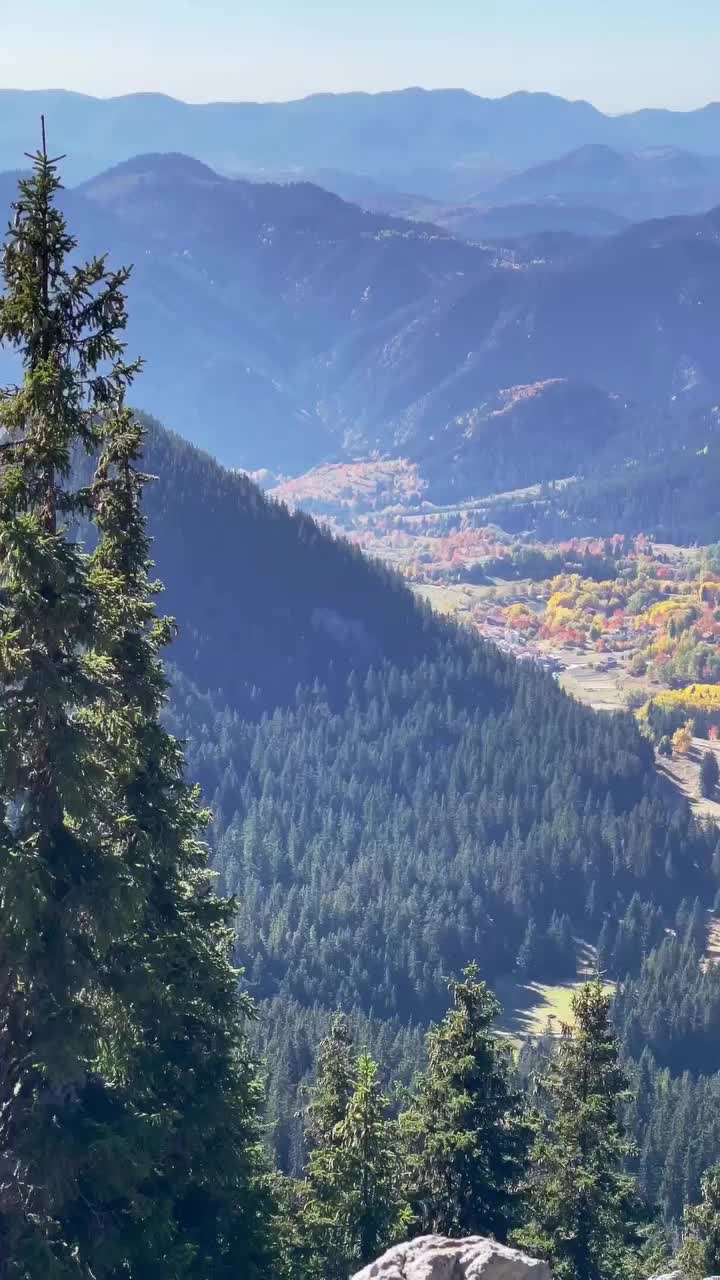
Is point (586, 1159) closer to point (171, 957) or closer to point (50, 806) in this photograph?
point (171, 957)

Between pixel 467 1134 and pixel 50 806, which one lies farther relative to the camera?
pixel 467 1134

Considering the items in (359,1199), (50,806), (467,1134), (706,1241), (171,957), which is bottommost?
(706,1241)

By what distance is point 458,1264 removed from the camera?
33.3 m

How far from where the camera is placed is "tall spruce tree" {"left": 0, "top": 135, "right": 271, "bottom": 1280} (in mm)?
34344

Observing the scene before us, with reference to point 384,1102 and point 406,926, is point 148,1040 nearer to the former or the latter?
point 384,1102

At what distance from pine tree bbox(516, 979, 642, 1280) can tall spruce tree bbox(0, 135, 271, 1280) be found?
614 inches

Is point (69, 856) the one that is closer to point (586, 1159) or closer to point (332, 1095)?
point (332, 1095)

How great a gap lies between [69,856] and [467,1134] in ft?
58.7

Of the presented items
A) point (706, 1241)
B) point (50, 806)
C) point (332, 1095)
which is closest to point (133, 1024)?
point (50, 806)

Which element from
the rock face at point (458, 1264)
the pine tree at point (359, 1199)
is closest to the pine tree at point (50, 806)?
the rock face at point (458, 1264)

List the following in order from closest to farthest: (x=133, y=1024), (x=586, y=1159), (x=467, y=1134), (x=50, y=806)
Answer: (x=50, y=806) → (x=133, y=1024) → (x=467, y=1134) → (x=586, y=1159)

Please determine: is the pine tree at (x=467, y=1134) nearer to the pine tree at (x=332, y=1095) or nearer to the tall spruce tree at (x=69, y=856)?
the pine tree at (x=332, y=1095)

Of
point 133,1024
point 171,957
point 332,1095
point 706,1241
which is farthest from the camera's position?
point 706,1241

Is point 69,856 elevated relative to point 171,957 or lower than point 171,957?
elevated
